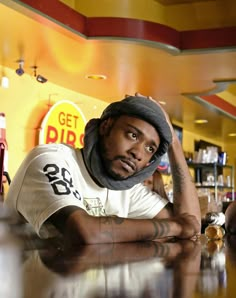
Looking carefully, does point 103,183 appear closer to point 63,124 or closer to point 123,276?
point 123,276

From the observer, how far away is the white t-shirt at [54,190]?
1506 mm

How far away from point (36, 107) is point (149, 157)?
3.90 m

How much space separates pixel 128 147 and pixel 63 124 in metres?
4.14

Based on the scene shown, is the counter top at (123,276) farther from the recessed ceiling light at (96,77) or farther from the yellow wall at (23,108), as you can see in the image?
the recessed ceiling light at (96,77)

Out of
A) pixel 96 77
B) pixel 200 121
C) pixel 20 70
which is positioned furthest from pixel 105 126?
pixel 200 121

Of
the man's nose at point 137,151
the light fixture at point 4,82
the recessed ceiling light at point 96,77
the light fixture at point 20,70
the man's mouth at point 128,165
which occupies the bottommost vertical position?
the man's mouth at point 128,165

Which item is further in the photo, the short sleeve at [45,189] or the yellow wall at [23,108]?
the yellow wall at [23,108]

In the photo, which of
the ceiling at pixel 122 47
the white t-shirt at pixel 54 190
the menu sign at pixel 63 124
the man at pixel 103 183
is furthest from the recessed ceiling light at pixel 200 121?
the white t-shirt at pixel 54 190

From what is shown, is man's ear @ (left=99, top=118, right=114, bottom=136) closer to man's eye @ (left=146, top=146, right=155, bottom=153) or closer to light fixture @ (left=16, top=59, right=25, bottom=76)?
man's eye @ (left=146, top=146, right=155, bottom=153)

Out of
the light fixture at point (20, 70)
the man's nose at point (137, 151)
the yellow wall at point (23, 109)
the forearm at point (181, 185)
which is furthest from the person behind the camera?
the yellow wall at point (23, 109)

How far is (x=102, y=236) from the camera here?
1451 millimetres

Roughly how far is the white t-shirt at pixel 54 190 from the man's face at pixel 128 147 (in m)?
0.09

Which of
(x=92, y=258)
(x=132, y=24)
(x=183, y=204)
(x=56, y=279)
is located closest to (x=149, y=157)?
(x=183, y=204)

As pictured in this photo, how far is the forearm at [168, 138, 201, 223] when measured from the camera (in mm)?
2131
